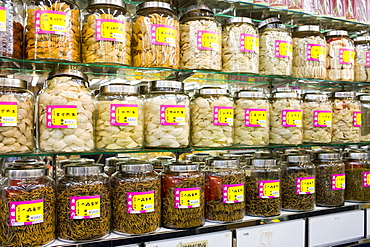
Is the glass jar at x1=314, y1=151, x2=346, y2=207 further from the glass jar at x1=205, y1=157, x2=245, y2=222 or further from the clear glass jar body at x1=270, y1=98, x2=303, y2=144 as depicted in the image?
the glass jar at x1=205, y1=157, x2=245, y2=222

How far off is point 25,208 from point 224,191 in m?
0.92

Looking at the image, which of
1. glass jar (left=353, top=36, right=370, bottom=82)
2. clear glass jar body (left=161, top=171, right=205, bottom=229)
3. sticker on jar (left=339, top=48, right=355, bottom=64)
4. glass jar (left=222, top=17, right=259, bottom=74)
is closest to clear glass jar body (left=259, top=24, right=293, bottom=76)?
glass jar (left=222, top=17, right=259, bottom=74)

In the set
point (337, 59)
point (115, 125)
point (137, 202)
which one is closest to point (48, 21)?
point (115, 125)

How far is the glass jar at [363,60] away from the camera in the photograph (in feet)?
7.50

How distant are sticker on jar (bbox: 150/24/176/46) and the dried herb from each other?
0.85m

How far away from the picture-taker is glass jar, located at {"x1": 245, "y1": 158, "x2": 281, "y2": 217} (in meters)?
1.78

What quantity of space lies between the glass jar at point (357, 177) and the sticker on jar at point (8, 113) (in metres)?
1.97

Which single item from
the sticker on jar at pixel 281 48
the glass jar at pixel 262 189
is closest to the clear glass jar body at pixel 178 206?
the glass jar at pixel 262 189

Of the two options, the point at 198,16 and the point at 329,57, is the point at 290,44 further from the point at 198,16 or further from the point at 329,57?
the point at 198,16

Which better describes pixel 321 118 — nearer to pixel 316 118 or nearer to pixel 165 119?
pixel 316 118

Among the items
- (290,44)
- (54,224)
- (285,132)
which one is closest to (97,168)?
(54,224)

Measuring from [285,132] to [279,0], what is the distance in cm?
83

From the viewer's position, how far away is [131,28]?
1633 millimetres

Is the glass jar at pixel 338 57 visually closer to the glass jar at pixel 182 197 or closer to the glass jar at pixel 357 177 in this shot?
the glass jar at pixel 357 177
